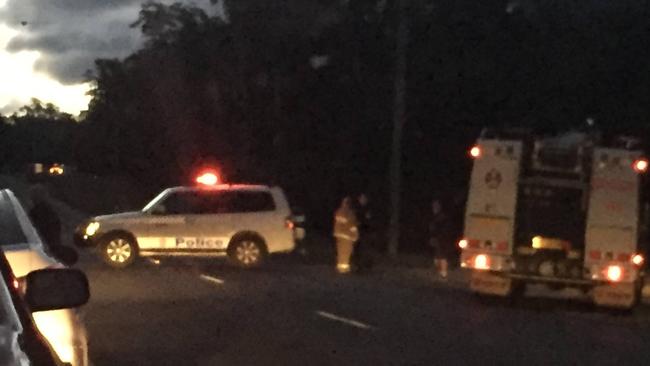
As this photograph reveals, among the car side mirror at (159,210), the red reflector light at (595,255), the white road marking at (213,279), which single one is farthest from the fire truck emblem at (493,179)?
the car side mirror at (159,210)

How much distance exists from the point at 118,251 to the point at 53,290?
87.1 feet

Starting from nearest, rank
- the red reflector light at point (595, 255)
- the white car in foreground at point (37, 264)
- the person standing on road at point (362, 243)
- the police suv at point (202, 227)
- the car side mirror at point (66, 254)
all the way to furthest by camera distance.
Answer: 1. the white car in foreground at point (37, 264)
2. the car side mirror at point (66, 254)
3. the red reflector light at point (595, 255)
4. the person standing on road at point (362, 243)
5. the police suv at point (202, 227)

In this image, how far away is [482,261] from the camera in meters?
24.5

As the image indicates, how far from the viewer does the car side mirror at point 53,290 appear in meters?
6.61

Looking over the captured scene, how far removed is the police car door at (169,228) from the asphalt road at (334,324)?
2687 millimetres

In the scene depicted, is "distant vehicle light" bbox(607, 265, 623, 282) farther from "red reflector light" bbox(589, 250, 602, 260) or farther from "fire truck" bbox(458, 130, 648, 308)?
"red reflector light" bbox(589, 250, 602, 260)

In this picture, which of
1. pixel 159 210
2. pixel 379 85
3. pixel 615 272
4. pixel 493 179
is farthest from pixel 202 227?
pixel 379 85

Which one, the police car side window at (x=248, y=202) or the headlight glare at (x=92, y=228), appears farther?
the police car side window at (x=248, y=202)

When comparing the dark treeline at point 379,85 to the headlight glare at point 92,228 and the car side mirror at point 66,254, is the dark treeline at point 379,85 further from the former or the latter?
the car side mirror at point 66,254

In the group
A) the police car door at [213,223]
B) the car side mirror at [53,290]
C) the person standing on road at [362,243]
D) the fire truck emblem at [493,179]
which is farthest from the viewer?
the police car door at [213,223]

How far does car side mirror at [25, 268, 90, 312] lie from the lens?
661cm

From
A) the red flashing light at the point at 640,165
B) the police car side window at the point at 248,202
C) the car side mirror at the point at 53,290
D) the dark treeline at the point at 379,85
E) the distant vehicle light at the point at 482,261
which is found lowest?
the distant vehicle light at the point at 482,261

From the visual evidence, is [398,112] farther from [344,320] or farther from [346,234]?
[344,320]

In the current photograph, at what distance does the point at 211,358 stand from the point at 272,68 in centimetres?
3386
